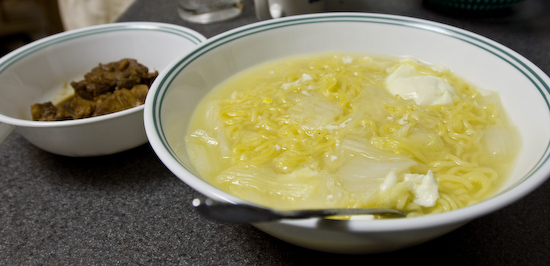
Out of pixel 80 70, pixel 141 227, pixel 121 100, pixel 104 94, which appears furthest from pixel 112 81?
pixel 141 227

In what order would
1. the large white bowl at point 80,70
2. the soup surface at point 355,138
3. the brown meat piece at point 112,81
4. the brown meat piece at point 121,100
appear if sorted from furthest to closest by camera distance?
1. the brown meat piece at point 112,81
2. the brown meat piece at point 121,100
3. the large white bowl at point 80,70
4. the soup surface at point 355,138

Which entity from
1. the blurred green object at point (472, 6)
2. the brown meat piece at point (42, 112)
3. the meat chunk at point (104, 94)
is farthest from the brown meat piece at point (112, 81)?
the blurred green object at point (472, 6)

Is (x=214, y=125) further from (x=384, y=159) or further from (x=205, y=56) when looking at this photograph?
(x=384, y=159)

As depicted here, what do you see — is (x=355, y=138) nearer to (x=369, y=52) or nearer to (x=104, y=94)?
(x=369, y=52)

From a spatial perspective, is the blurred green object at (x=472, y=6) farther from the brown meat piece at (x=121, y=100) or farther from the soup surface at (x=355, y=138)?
the brown meat piece at (x=121, y=100)

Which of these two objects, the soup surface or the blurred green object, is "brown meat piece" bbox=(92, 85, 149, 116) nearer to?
the soup surface

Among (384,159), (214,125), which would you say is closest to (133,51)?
(214,125)
